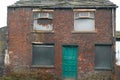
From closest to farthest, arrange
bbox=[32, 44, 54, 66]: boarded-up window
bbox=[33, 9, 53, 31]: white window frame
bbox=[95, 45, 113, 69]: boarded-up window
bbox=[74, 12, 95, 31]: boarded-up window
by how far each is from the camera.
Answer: bbox=[95, 45, 113, 69]: boarded-up window < bbox=[32, 44, 54, 66]: boarded-up window < bbox=[74, 12, 95, 31]: boarded-up window < bbox=[33, 9, 53, 31]: white window frame

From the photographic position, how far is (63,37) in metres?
23.3

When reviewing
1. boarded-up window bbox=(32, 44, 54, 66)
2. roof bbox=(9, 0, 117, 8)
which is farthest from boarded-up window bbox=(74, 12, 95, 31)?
boarded-up window bbox=(32, 44, 54, 66)

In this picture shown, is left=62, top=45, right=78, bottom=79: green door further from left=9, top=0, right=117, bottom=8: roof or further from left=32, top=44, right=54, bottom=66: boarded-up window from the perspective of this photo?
left=9, top=0, right=117, bottom=8: roof

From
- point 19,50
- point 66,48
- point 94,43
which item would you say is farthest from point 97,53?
point 19,50

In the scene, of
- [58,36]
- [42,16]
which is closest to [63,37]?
[58,36]

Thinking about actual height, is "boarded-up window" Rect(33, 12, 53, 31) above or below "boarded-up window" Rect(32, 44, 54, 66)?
above

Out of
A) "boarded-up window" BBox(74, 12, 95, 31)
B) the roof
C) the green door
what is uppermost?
the roof

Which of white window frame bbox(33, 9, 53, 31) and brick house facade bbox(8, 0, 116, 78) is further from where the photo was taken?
white window frame bbox(33, 9, 53, 31)

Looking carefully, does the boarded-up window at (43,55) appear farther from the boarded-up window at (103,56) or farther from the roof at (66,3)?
the boarded-up window at (103,56)

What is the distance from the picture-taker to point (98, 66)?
2292 cm

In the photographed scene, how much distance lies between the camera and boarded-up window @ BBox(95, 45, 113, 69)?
2288 centimetres

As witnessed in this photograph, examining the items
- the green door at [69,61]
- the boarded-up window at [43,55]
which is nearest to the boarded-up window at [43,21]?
the boarded-up window at [43,55]

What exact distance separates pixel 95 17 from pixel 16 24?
6.21 m

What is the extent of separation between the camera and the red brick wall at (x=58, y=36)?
22938mm
